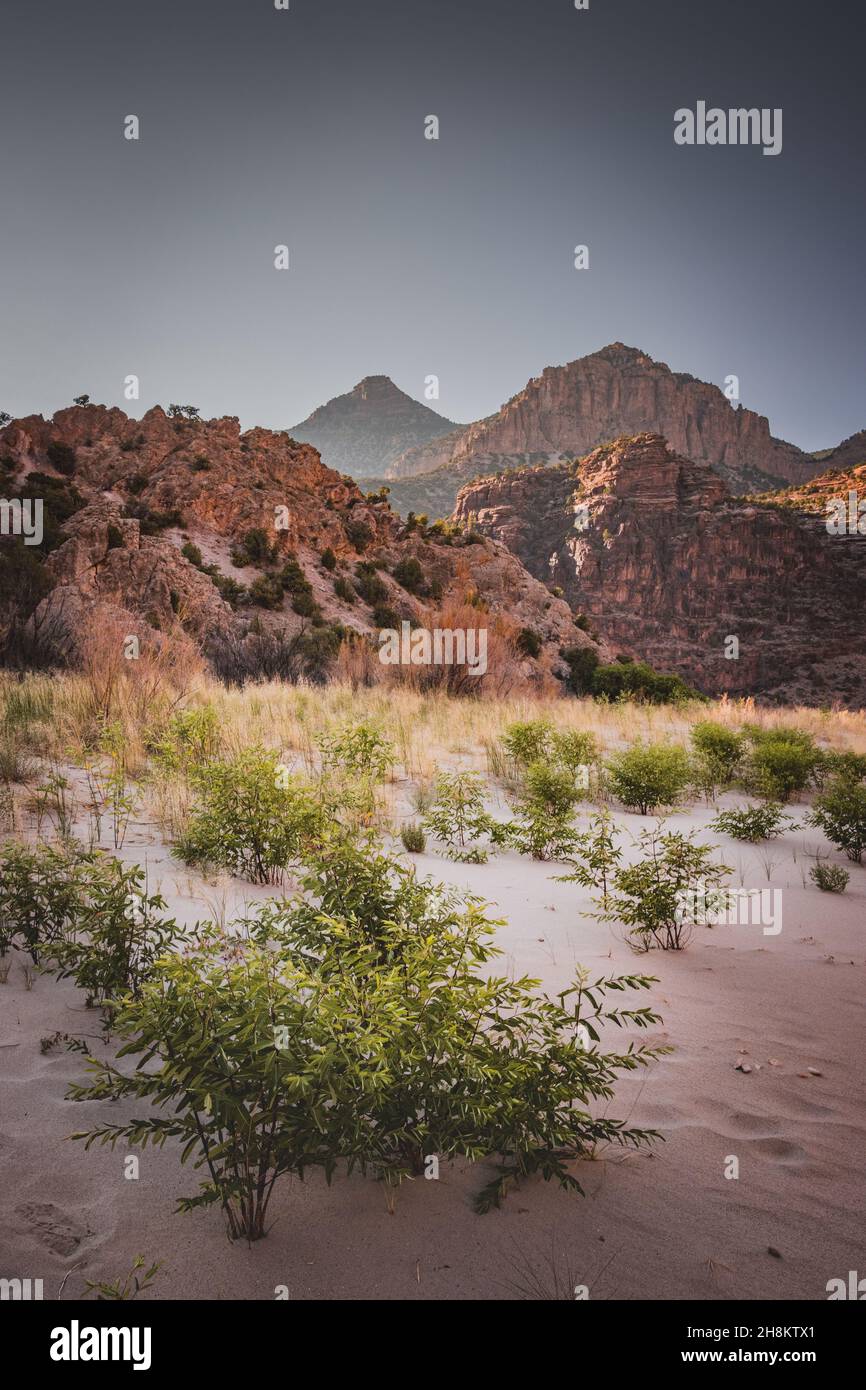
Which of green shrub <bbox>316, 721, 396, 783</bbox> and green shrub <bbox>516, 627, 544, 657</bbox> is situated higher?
green shrub <bbox>516, 627, 544, 657</bbox>

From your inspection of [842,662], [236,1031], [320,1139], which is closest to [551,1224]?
[320,1139]

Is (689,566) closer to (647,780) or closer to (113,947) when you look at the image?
(647,780)

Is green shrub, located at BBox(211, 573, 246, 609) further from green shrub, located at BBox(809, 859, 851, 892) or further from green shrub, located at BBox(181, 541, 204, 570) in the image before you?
green shrub, located at BBox(809, 859, 851, 892)

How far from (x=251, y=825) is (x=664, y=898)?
2.61 metres

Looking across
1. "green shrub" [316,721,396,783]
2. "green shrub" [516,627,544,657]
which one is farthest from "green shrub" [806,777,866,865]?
"green shrub" [516,627,544,657]

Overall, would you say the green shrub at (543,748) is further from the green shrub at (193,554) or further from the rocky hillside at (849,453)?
Result: the rocky hillside at (849,453)

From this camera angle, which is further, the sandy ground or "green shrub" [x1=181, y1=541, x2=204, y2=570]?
"green shrub" [x1=181, y1=541, x2=204, y2=570]

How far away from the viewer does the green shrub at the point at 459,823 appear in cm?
511

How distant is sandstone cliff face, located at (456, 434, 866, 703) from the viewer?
214 feet

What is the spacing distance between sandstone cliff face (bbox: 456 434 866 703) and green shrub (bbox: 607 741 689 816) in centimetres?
5682

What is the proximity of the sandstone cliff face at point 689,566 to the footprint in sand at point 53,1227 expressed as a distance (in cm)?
6320

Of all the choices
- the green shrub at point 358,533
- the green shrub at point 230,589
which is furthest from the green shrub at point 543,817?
the green shrub at point 358,533

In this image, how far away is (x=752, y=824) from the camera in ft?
19.7
